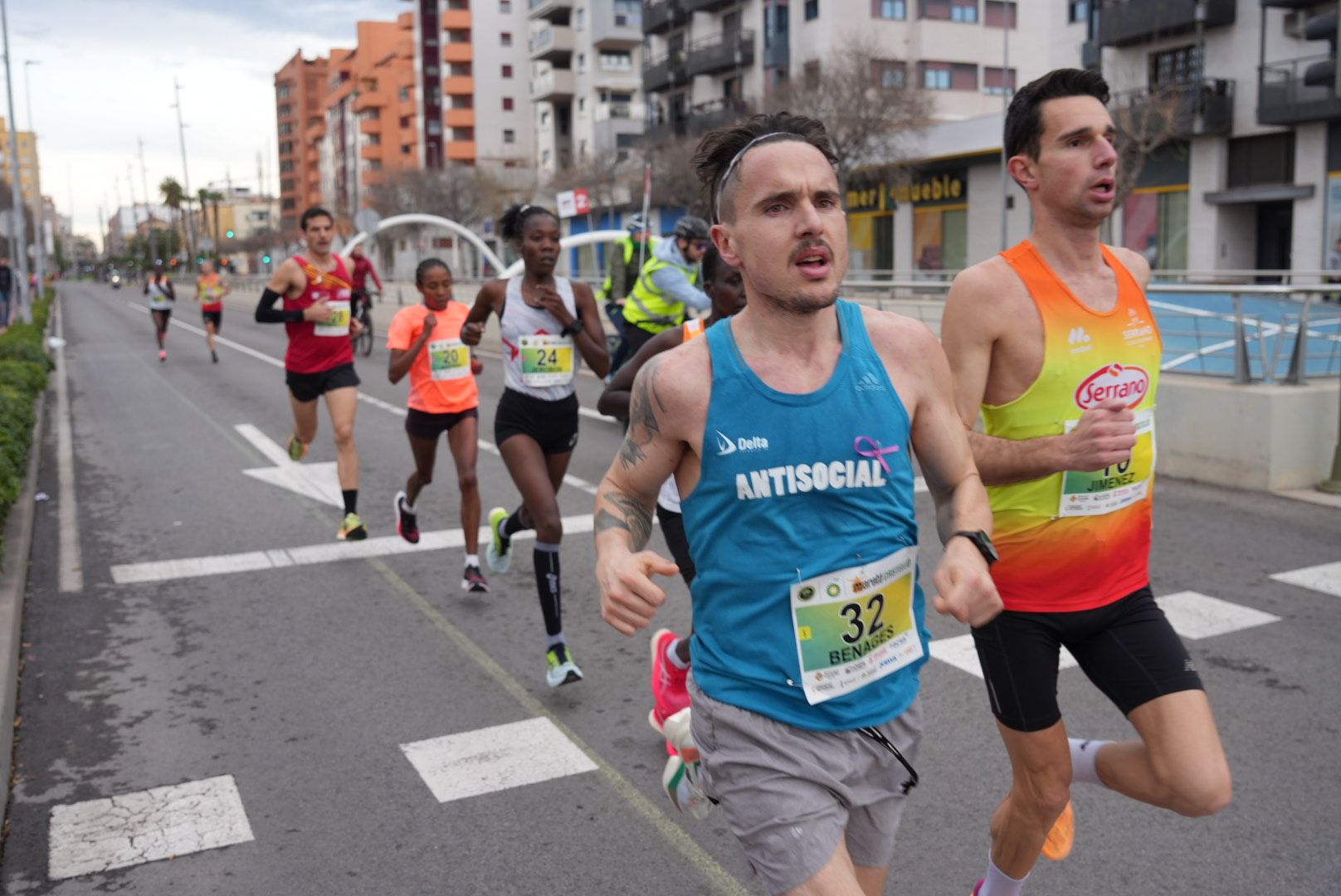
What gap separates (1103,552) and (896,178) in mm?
40881

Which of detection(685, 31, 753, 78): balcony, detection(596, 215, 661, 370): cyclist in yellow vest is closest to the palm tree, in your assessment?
detection(685, 31, 753, 78): balcony

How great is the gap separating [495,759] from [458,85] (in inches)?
3879

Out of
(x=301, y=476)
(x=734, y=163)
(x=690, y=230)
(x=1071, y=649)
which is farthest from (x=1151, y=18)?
(x=734, y=163)

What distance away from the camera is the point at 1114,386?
3.23m

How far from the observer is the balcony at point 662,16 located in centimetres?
6141

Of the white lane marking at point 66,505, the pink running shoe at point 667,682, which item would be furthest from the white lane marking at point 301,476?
the pink running shoe at point 667,682

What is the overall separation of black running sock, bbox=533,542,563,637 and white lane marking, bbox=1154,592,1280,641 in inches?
116

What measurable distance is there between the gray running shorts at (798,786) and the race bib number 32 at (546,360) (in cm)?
366

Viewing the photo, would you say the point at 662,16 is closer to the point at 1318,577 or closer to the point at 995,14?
the point at 995,14

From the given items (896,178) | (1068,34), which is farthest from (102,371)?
(1068,34)

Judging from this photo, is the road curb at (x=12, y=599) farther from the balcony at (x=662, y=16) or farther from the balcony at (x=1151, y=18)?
the balcony at (x=662, y=16)

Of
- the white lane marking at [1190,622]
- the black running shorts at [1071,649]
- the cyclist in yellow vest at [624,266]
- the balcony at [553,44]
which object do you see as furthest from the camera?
the balcony at [553,44]

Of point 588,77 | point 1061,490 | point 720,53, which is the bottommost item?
point 1061,490

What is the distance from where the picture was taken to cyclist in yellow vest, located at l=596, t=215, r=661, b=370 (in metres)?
13.2
